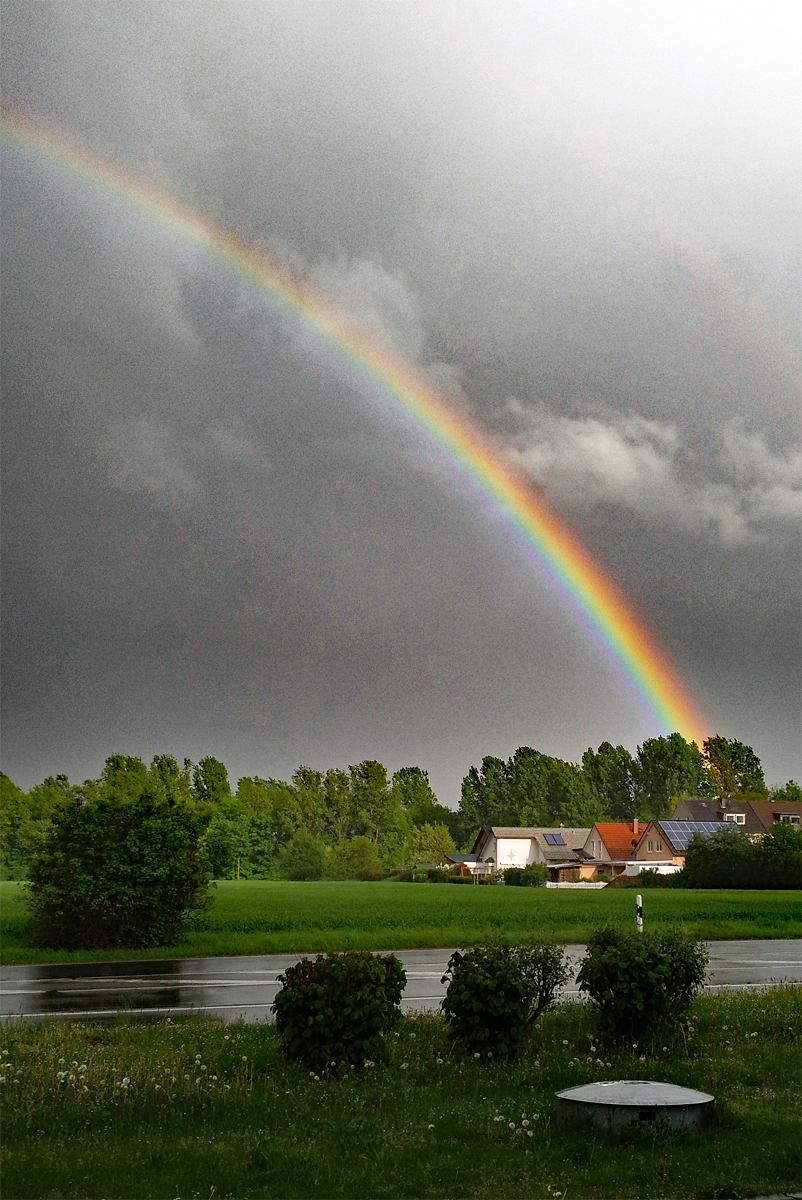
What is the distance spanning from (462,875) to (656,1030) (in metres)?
79.7

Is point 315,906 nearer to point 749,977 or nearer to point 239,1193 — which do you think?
point 749,977

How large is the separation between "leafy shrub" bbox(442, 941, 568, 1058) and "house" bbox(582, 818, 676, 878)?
284 feet

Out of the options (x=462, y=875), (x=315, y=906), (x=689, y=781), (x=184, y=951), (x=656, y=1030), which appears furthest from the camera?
(x=689, y=781)

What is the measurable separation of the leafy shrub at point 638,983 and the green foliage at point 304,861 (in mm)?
67424

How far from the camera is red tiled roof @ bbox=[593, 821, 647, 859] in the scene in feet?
332

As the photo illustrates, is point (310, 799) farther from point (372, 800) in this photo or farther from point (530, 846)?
point (530, 846)

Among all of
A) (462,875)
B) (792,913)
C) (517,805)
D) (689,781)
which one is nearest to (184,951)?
(792,913)

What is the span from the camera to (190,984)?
63.7ft

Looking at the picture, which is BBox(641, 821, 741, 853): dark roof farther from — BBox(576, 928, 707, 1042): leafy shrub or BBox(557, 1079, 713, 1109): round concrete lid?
BBox(557, 1079, 713, 1109): round concrete lid

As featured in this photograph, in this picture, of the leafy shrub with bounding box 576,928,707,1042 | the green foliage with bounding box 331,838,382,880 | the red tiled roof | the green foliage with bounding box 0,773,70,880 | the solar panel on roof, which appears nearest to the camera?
the leafy shrub with bounding box 576,928,707,1042

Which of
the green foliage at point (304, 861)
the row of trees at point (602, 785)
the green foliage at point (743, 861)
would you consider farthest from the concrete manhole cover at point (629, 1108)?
the row of trees at point (602, 785)

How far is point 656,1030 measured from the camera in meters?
11.6

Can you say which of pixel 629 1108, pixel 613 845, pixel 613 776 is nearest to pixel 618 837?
pixel 613 845

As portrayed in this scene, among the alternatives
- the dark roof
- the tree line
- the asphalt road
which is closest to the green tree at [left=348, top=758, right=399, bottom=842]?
the tree line
